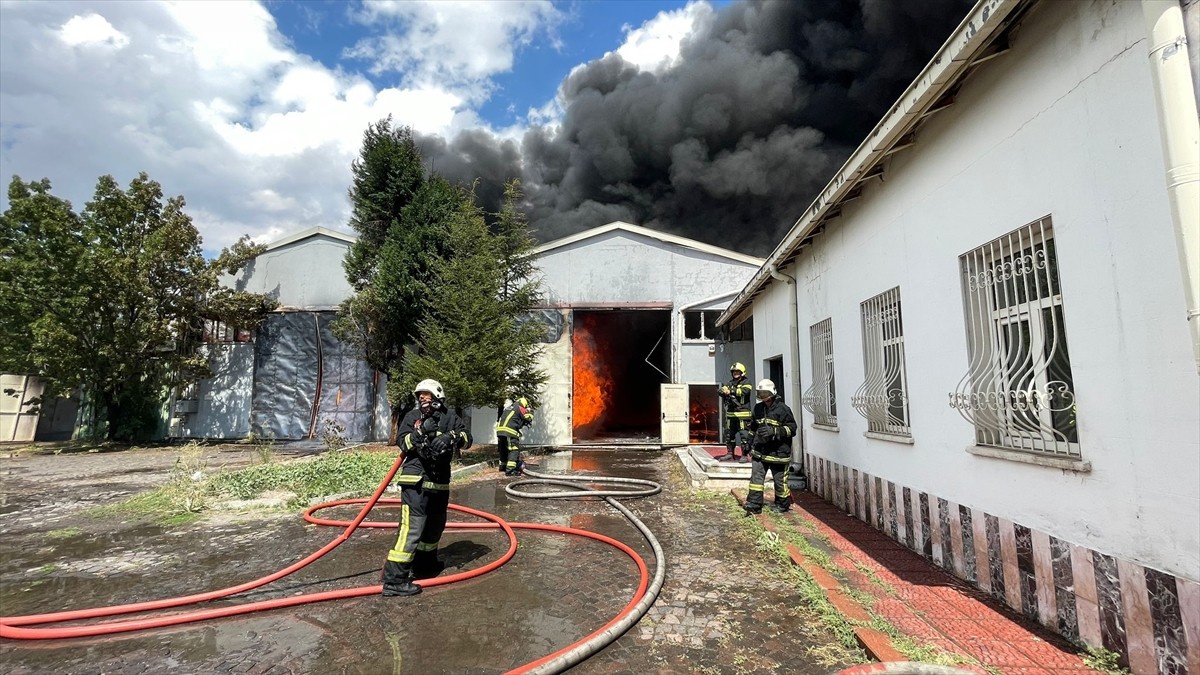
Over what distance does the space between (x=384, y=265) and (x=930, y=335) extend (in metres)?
13.1

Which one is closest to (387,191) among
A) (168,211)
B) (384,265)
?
(384,265)

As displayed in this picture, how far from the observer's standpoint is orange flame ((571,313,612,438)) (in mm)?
16359

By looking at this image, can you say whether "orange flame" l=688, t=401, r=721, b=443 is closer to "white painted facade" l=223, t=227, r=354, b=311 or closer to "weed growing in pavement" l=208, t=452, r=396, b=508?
"weed growing in pavement" l=208, t=452, r=396, b=508

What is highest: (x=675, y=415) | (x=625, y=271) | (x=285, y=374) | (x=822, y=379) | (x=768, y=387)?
(x=625, y=271)

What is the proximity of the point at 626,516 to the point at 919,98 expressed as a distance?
17.5 ft

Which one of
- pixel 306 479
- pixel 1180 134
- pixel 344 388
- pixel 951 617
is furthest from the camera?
pixel 344 388

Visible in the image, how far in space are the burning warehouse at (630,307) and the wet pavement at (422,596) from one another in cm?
866

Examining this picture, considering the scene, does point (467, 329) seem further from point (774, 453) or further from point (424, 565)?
point (424, 565)

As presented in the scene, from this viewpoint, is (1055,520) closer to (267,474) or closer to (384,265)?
(267,474)

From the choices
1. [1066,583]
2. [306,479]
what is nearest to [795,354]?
[1066,583]

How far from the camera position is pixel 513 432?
33.0 ft

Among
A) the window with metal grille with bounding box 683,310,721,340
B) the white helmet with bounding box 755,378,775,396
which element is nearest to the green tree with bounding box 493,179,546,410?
the window with metal grille with bounding box 683,310,721,340

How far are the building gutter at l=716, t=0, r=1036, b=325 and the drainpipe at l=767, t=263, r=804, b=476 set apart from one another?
5.87ft

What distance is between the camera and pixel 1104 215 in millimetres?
2773
